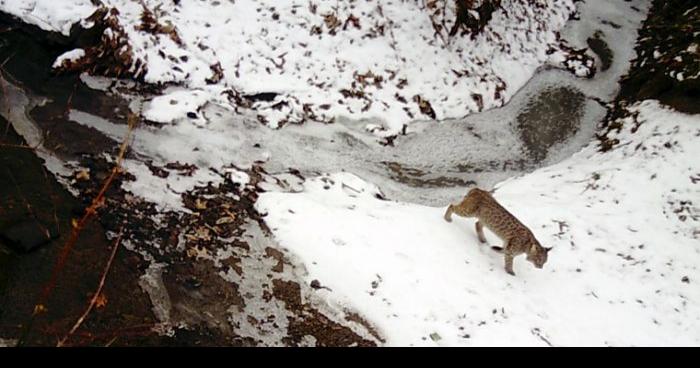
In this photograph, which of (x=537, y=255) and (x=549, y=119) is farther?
(x=549, y=119)

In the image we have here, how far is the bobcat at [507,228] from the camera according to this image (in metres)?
7.00

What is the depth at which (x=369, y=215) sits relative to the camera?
25.3ft

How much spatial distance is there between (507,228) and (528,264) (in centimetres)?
93

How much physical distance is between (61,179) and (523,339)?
247 inches

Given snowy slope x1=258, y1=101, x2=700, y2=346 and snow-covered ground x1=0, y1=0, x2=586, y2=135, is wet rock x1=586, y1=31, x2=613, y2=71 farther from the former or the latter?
snowy slope x1=258, y1=101, x2=700, y2=346

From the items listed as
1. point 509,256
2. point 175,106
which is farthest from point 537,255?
point 175,106

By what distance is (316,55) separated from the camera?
10438 millimetres

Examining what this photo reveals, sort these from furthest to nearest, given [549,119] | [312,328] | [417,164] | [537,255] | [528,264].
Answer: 1. [549,119]
2. [417,164]
3. [528,264]
4. [537,255]
5. [312,328]

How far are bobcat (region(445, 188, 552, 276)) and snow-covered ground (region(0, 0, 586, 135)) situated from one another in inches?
117

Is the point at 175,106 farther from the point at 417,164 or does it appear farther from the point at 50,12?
the point at 417,164

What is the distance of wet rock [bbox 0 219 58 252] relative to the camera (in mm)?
5770

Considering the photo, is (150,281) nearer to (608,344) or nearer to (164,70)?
(164,70)

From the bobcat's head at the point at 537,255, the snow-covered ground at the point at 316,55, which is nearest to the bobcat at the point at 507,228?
the bobcat's head at the point at 537,255

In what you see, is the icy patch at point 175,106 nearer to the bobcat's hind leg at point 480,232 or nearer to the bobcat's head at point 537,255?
the bobcat's hind leg at point 480,232
